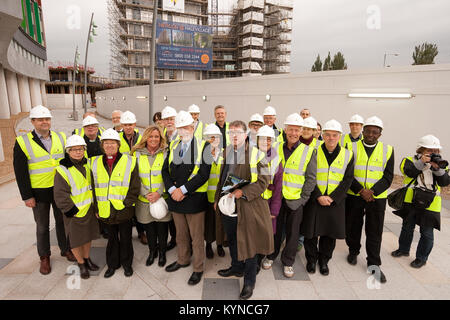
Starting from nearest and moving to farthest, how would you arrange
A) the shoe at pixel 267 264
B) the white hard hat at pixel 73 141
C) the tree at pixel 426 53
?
the white hard hat at pixel 73 141 → the shoe at pixel 267 264 → the tree at pixel 426 53

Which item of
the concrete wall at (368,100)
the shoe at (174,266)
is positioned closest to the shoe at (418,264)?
the shoe at (174,266)

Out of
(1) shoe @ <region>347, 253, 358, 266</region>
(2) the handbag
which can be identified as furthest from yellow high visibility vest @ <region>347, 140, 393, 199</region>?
(1) shoe @ <region>347, 253, 358, 266</region>

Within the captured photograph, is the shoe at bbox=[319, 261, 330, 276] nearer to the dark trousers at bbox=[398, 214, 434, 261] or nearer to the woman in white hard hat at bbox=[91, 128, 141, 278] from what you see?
the dark trousers at bbox=[398, 214, 434, 261]

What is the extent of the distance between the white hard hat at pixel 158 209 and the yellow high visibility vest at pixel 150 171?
7.8 inches

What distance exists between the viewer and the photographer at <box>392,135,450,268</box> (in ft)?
9.93

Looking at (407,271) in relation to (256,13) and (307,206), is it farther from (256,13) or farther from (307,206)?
(256,13)

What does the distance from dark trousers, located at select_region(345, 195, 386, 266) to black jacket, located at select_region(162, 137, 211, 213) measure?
207cm

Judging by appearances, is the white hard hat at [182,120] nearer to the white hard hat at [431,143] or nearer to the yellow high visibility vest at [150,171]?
the yellow high visibility vest at [150,171]

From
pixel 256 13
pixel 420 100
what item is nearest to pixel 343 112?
pixel 420 100

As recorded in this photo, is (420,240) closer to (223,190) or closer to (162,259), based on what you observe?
(223,190)

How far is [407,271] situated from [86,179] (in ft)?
14.7

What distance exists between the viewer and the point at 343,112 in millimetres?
8914

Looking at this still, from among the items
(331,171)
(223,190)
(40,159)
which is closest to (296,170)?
(331,171)

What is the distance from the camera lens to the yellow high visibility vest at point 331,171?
302 cm
